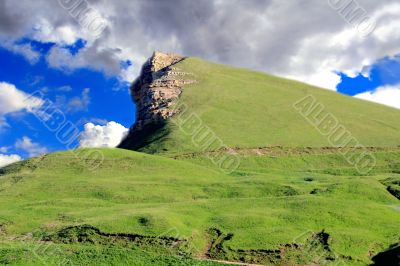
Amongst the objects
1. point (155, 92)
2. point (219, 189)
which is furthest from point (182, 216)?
point (155, 92)

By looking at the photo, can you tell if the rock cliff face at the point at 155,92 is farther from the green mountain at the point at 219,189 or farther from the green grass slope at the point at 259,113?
the green grass slope at the point at 259,113

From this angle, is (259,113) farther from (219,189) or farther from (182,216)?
(182,216)

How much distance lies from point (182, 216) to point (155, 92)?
9989cm

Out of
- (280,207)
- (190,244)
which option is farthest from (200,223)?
(280,207)

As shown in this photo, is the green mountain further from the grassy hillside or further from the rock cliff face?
the rock cliff face

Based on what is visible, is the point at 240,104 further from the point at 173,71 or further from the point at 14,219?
the point at 14,219

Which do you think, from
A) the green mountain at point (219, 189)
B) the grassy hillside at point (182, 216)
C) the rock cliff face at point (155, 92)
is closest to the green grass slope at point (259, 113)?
the green mountain at point (219, 189)

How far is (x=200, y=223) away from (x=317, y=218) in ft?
45.2

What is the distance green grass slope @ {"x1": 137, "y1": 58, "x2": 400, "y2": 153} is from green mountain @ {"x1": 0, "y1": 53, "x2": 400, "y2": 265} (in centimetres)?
57

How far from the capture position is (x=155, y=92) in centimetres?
15700

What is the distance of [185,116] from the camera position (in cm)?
14038

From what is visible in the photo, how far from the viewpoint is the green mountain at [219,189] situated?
5175 cm

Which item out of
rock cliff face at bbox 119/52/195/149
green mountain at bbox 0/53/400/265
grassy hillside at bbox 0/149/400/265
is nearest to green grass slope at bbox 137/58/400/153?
green mountain at bbox 0/53/400/265

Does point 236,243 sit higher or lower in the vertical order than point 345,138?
lower
